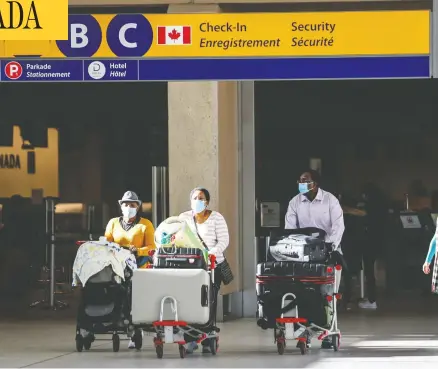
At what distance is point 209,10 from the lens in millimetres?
17250

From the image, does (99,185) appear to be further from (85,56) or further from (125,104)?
(85,56)

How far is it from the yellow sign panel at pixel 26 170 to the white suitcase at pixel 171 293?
11361 mm

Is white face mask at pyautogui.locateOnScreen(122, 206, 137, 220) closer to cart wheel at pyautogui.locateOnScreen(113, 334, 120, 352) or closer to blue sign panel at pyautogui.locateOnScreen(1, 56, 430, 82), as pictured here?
cart wheel at pyautogui.locateOnScreen(113, 334, 120, 352)

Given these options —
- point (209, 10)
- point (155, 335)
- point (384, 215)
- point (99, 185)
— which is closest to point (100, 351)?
point (155, 335)

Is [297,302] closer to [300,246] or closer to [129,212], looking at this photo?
[300,246]

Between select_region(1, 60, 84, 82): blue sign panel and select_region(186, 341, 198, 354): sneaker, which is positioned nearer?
select_region(186, 341, 198, 354): sneaker

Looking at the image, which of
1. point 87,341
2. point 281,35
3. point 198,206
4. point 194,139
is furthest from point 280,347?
point 194,139

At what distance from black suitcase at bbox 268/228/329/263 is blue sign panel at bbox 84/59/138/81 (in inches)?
123

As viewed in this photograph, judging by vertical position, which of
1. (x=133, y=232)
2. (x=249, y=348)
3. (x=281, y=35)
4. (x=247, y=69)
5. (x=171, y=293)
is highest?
(x=281, y=35)

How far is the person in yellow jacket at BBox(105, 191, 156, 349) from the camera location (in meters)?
14.6

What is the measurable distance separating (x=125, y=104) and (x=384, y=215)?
577cm

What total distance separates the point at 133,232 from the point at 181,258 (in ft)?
3.27

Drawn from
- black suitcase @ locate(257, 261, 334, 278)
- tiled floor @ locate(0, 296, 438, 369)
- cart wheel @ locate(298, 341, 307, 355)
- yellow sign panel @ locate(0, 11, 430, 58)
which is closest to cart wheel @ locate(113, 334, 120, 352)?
tiled floor @ locate(0, 296, 438, 369)

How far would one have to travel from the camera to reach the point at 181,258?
13.8m
